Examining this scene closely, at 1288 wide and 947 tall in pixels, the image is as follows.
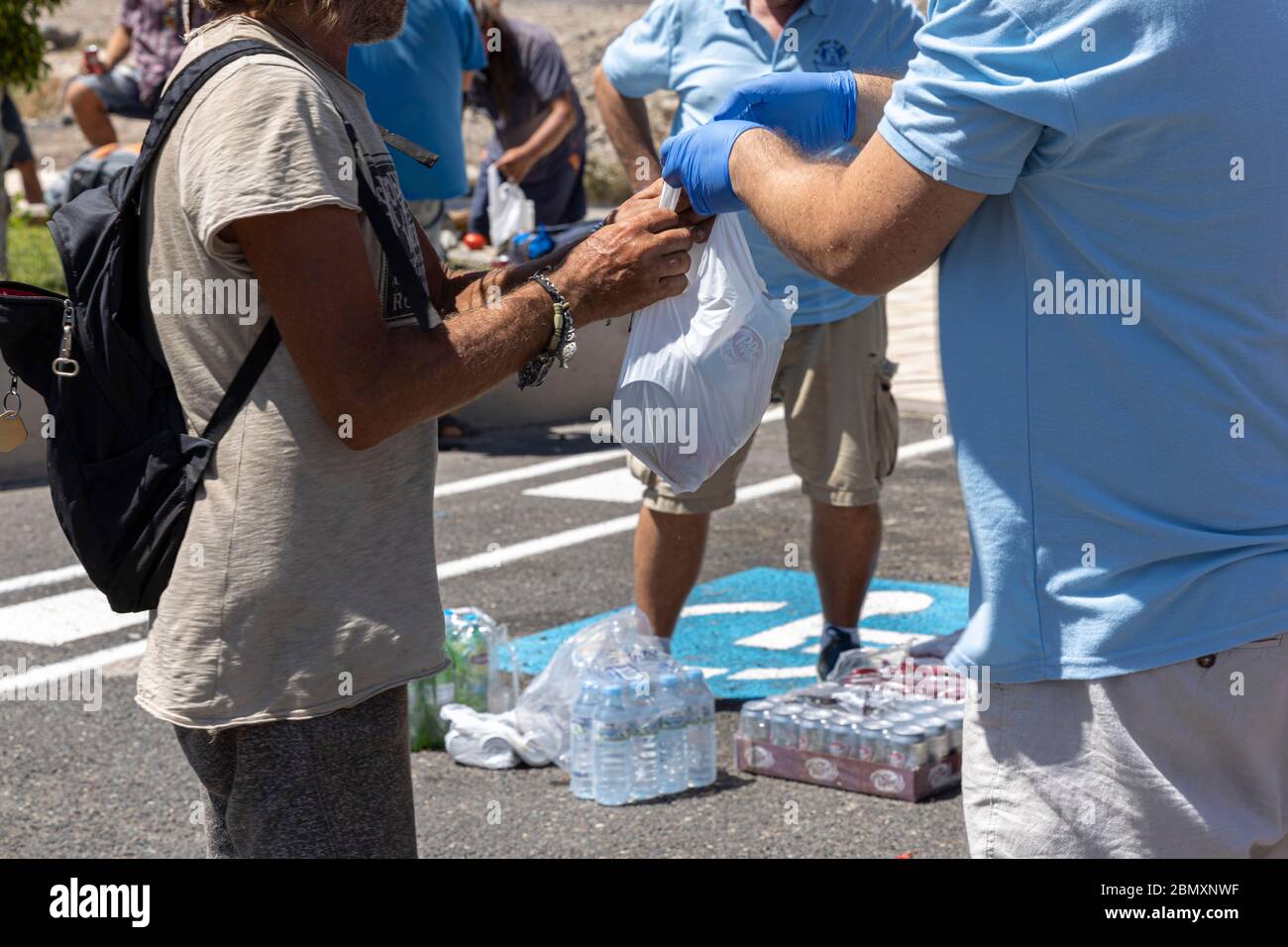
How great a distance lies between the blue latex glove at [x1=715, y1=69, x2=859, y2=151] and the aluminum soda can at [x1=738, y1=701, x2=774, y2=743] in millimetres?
2183

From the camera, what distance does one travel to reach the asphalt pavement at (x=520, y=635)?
411 centimetres

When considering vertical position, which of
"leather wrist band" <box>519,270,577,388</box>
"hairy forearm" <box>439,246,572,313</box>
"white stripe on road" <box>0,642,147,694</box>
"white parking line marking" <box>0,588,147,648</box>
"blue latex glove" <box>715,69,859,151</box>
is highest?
"blue latex glove" <box>715,69,859,151</box>

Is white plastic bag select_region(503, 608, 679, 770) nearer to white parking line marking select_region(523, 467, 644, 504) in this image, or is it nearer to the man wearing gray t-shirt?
the man wearing gray t-shirt

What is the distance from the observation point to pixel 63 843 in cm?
408

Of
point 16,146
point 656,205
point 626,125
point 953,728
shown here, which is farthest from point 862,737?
point 16,146

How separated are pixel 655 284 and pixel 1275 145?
0.91m

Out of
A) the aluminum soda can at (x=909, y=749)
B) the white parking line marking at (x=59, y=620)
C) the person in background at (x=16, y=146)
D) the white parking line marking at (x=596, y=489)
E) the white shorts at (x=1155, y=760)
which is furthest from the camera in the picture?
the person in background at (x=16, y=146)

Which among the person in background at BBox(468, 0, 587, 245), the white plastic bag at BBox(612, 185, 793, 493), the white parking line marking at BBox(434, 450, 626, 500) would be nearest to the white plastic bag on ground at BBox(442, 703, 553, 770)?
the white plastic bag at BBox(612, 185, 793, 493)

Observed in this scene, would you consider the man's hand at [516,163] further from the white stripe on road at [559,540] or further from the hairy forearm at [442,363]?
the hairy forearm at [442,363]

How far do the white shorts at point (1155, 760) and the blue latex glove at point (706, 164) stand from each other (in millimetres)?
819

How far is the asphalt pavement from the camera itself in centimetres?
411

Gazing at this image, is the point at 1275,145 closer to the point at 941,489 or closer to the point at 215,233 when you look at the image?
the point at 215,233

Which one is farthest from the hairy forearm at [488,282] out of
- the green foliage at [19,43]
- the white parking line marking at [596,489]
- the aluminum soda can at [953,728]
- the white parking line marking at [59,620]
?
the green foliage at [19,43]
